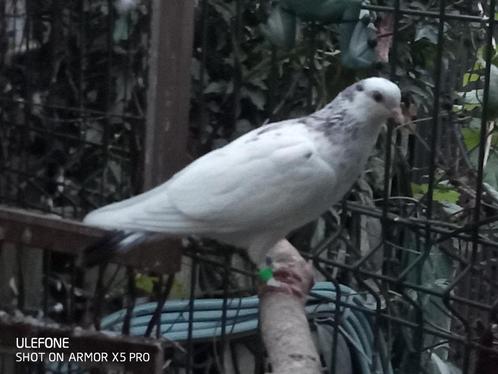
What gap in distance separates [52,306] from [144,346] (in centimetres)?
107

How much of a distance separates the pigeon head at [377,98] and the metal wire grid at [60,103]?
991mm

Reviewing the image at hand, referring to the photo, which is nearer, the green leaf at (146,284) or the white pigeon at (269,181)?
the white pigeon at (269,181)

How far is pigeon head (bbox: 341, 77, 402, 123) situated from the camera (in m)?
2.23

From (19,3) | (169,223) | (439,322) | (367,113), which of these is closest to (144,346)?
(169,223)

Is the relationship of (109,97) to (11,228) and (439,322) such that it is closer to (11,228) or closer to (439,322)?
(11,228)

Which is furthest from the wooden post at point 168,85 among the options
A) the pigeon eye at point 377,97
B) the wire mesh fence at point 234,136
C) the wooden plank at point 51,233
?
the pigeon eye at point 377,97

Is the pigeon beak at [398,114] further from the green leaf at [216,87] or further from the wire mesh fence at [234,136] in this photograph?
the green leaf at [216,87]

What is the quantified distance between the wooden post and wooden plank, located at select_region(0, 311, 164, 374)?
0.54 metres

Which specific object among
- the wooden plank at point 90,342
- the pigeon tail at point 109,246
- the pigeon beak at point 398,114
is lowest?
the wooden plank at point 90,342

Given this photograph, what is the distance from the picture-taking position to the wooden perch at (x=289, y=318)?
6.48 ft

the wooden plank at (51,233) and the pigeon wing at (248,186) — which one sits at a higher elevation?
the pigeon wing at (248,186)

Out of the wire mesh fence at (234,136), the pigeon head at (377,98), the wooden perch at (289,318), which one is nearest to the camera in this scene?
the wooden perch at (289,318)

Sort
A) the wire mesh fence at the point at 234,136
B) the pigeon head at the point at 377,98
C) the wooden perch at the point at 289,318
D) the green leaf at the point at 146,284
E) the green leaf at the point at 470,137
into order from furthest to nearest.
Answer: the green leaf at the point at 146,284, the green leaf at the point at 470,137, the wire mesh fence at the point at 234,136, the pigeon head at the point at 377,98, the wooden perch at the point at 289,318

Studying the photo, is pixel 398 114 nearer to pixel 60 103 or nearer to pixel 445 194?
pixel 445 194
